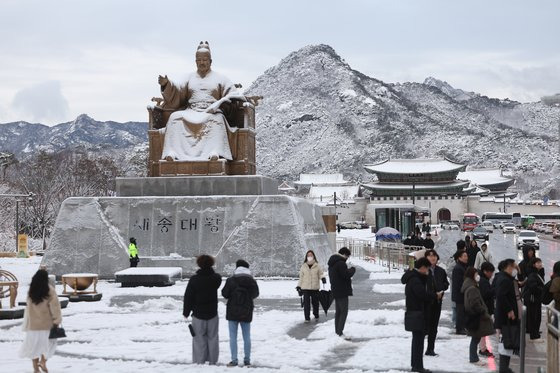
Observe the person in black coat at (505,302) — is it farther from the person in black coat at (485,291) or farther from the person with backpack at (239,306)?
the person with backpack at (239,306)

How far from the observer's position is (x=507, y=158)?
612ft

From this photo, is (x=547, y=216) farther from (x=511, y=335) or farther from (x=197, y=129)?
(x=511, y=335)

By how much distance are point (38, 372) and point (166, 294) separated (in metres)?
9.40

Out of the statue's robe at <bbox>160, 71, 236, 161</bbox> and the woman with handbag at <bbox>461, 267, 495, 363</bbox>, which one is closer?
the woman with handbag at <bbox>461, 267, 495, 363</bbox>

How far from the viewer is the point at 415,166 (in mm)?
111938

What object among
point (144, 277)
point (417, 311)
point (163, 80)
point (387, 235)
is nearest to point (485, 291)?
point (417, 311)

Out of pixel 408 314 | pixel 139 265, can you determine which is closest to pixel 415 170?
pixel 139 265

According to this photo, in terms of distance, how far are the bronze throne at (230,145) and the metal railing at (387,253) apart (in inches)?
218

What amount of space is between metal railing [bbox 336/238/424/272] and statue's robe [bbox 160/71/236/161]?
6.35m

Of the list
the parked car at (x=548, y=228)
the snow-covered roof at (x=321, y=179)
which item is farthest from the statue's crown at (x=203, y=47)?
the snow-covered roof at (x=321, y=179)

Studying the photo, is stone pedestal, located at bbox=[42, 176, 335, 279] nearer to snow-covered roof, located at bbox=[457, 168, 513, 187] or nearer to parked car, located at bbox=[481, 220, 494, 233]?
parked car, located at bbox=[481, 220, 494, 233]

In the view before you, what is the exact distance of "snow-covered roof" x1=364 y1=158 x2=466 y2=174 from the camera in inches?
4299

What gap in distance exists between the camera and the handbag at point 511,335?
10.1 metres

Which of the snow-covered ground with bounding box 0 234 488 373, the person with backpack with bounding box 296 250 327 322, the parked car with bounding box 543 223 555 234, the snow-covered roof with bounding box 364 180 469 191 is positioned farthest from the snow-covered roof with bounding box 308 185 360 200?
the person with backpack with bounding box 296 250 327 322
